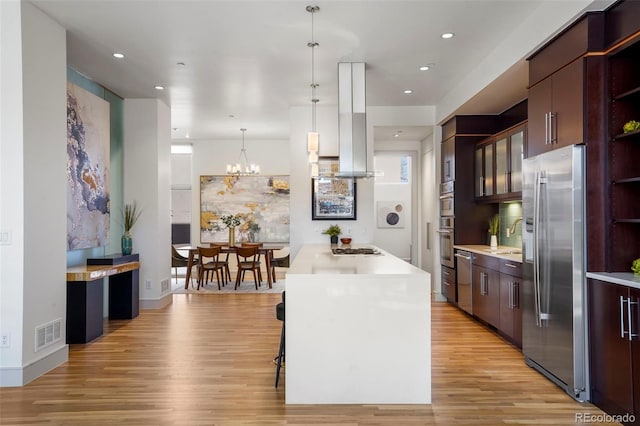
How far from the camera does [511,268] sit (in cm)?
422

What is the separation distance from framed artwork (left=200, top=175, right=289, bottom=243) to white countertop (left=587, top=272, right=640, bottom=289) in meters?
7.63

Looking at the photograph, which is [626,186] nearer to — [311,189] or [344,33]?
[344,33]

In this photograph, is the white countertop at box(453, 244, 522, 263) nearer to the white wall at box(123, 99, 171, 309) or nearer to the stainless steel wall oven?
the stainless steel wall oven

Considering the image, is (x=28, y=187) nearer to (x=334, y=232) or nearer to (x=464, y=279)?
(x=334, y=232)

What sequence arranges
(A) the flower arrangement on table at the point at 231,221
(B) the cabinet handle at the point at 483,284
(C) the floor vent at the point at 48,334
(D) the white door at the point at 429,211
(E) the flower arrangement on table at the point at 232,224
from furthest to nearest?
(A) the flower arrangement on table at the point at 231,221 → (E) the flower arrangement on table at the point at 232,224 → (D) the white door at the point at 429,211 → (B) the cabinet handle at the point at 483,284 → (C) the floor vent at the point at 48,334

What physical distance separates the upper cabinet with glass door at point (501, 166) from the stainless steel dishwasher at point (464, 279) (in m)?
0.84

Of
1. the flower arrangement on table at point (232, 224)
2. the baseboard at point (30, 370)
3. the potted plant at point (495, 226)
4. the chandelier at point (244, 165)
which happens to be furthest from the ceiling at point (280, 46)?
the chandelier at point (244, 165)

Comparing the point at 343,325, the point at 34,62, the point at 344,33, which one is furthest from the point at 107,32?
the point at 343,325

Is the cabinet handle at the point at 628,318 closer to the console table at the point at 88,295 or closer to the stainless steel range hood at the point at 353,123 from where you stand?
the stainless steel range hood at the point at 353,123

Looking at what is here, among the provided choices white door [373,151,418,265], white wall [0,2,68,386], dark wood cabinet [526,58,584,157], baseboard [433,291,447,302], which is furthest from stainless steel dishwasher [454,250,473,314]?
white wall [0,2,68,386]

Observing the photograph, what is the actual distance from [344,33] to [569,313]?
3.05 meters

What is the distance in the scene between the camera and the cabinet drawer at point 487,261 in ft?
15.1

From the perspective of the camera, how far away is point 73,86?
482 cm

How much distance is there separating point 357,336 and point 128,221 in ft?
13.6
